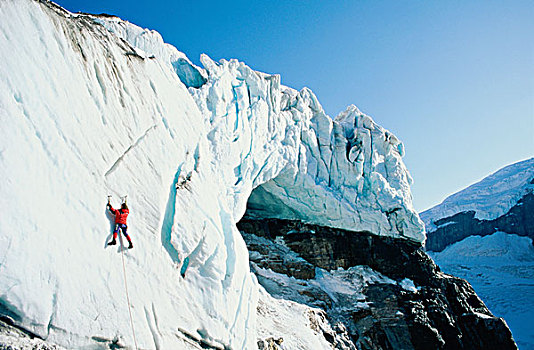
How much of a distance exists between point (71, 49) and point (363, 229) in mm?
13471

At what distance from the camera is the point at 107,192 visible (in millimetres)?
4188

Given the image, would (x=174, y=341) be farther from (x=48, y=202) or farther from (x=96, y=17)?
(x=96, y=17)

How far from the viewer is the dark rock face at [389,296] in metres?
12.0

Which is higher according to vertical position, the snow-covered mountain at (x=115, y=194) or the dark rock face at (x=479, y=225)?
the dark rock face at (x=479, y=225)

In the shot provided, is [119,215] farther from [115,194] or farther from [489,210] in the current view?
[489,210]

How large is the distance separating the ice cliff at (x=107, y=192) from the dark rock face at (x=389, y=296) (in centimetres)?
538

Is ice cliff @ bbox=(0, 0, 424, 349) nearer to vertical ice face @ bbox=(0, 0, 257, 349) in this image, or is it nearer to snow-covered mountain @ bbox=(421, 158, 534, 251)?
vertical ice face @ bbox=(0, 0, 257, 349)

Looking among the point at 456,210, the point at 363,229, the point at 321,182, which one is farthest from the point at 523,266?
the point at 321,182

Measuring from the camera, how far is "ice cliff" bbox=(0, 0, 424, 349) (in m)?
3.17

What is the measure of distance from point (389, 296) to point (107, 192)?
40.5 ft

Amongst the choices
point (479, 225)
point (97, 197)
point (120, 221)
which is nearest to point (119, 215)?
point (120, 221)

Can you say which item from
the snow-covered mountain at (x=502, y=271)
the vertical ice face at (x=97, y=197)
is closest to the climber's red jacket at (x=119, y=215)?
the vertical ice face at (x=97, y=197)

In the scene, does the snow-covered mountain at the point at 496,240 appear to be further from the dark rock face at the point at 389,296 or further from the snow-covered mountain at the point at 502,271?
the dark rock face at the point at 389,296

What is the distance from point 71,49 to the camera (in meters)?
4.13
